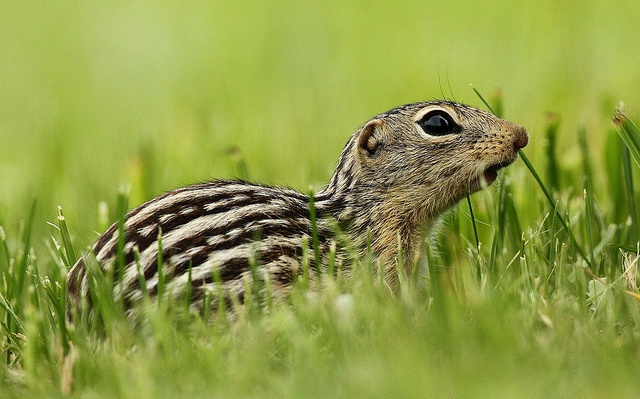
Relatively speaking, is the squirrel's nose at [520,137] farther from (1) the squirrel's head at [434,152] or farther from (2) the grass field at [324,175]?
(2) the grass field at [324,175]

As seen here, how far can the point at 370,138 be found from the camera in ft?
17.7

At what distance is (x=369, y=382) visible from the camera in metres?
3.27

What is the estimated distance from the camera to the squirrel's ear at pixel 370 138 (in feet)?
17.7

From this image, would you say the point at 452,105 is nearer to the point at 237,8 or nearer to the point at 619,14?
the point at 619,14

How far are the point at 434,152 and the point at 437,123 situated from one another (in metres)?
0.16

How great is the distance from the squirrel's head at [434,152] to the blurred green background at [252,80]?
1.33 meters

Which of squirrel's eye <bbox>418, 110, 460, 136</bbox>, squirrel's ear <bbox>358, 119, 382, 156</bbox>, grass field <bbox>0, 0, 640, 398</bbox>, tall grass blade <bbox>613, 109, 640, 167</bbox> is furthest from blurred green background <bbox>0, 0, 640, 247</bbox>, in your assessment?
tall grass blade <bbox>613, 109, 640, 167</bbox>

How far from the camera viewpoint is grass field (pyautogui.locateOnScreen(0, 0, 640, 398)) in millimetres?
3615

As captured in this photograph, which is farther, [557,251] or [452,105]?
[452,105]

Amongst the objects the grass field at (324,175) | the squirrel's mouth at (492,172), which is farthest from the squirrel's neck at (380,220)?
the squirrel's mouth at (492,172)

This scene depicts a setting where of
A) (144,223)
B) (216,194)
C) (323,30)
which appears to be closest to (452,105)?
(216,194)

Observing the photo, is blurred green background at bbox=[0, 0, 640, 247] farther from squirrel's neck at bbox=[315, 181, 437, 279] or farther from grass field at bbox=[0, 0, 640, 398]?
squirrel's neck at bbox=[315, 181, 437, 279]

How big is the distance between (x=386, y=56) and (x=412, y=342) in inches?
324

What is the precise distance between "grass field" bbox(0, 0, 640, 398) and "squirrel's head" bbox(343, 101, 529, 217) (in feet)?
0.83
